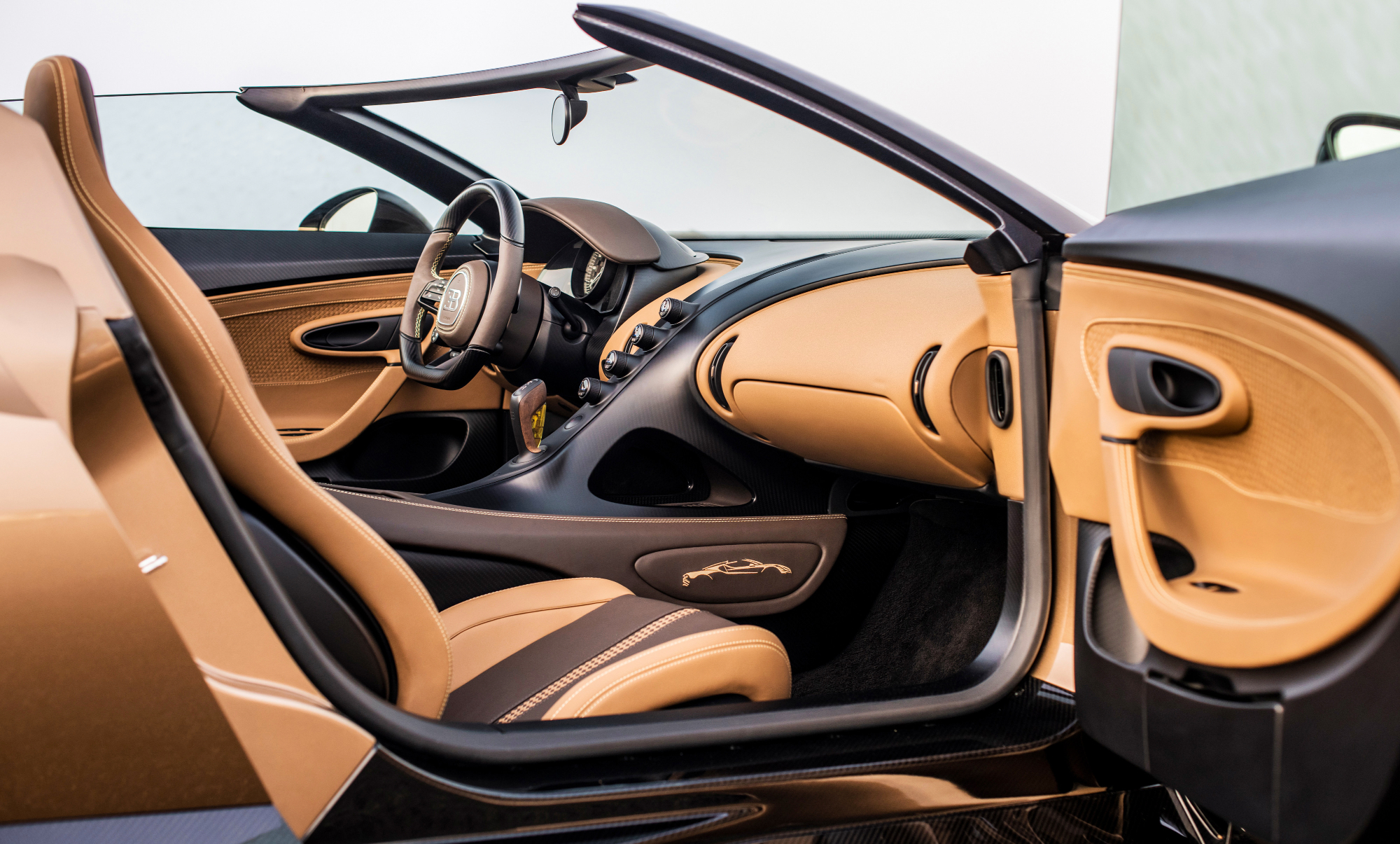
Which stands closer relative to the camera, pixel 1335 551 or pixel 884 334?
pixel 1335 551

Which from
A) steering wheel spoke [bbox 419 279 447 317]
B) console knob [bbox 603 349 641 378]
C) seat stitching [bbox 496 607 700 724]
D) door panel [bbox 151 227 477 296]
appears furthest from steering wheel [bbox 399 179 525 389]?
seat stitching [bbox 496 607 700 724]

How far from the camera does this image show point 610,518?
63.7 inches

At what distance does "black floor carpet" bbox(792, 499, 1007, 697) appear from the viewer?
1.59 m

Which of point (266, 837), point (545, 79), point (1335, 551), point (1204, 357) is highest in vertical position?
point (545, 79)

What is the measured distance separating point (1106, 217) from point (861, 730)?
605mm

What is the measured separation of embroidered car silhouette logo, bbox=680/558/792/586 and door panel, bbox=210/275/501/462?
1.10 meters

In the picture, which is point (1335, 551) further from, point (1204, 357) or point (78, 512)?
point (78, 512)

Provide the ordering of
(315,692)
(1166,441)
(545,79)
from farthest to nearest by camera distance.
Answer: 1. (545,79)
2. (1166,441)
3. (315,692)

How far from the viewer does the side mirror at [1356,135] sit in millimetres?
786

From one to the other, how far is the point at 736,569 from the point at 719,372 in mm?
405

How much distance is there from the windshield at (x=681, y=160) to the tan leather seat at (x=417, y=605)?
878mm

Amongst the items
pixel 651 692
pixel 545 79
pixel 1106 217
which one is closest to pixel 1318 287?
pixel 1106 217

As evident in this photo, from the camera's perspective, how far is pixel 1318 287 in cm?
59

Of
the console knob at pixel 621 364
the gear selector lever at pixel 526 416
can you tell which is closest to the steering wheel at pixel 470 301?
the gear selector lever at pixel 526 416
